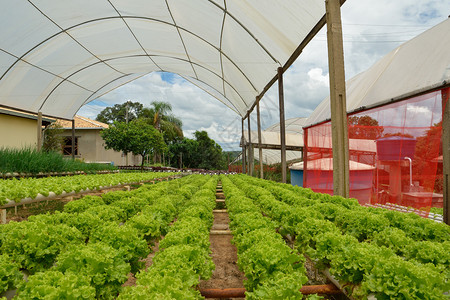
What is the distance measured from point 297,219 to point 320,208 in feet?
2.54

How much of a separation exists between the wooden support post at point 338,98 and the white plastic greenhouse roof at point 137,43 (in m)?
0.55

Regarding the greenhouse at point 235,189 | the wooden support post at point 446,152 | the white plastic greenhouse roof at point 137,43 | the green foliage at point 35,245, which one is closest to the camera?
the greenhouse at point 235,189

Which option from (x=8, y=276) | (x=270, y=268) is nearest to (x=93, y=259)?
(x=8, y=276)

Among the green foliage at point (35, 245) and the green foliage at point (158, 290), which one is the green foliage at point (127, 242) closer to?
the green foliage at point (35, 245)

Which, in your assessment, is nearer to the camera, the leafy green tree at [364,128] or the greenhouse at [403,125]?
the greenhouse at [403,125]

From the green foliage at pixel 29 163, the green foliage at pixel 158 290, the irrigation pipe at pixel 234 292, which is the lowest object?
the irrigation pipe at pixel 234 292

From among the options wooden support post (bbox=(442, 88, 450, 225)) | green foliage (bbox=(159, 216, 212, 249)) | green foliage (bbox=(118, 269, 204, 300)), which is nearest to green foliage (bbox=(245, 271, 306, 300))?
green foliage (bbox=(118, 269, 204, 300))

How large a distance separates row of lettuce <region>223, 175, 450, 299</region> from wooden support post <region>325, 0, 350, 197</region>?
56cm

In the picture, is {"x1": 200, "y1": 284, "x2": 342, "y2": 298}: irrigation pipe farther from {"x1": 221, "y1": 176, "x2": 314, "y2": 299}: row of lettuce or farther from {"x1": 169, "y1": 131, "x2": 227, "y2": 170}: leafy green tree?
{"x1": 169, "y1": 131, "x2": 227, "y2": 170}: leafy green tree

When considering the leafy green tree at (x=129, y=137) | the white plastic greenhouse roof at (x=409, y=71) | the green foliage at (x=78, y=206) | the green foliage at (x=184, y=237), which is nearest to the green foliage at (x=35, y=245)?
the green foliage at (x=184, y=237)

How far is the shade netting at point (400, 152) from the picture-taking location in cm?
454

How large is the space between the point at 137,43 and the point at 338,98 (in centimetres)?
1071

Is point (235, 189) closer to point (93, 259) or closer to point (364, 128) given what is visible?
point (364, 128)

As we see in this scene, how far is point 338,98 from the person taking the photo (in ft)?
16.5
